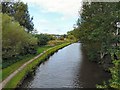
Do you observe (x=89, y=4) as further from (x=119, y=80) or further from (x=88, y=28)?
(x=119, y=80)

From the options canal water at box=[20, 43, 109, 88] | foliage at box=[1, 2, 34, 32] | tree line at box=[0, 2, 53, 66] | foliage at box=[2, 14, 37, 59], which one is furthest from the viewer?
foliage at box=[1, 2, 34, 32]

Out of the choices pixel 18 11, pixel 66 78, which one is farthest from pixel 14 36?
pixel 18 11

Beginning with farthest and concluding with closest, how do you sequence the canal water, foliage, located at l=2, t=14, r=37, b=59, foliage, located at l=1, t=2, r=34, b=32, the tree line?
1. foliage, located at l=1, t=2, r=34, b=32
2. the tree line
3. foliage, located at l=2, t=14, r=37, b=59
4. the canal water

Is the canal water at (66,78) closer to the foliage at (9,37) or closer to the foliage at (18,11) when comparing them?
the foliage at (9,37)

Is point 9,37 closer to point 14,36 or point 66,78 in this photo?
point 14,36

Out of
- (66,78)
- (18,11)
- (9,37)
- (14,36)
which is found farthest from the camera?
(18,11)

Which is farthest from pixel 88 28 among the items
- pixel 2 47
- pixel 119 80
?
pixel 119 80

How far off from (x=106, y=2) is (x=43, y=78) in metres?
12.8

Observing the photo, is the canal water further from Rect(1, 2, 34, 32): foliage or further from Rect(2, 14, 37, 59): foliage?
Rect(1, 2, 34, 32): foliage

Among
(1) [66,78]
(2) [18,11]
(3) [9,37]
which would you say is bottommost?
(1) [66,78]

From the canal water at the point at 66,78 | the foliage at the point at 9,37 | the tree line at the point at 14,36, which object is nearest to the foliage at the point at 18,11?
the tree line at the point at 14,36

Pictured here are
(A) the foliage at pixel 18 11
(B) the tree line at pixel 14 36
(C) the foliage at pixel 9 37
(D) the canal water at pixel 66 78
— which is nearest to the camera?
(D) the canal water at pixel 66 78

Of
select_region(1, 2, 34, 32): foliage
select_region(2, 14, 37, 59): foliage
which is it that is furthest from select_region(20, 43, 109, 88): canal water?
select_region(1, 2, 34, 32): foliage

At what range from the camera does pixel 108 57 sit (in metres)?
43.5
